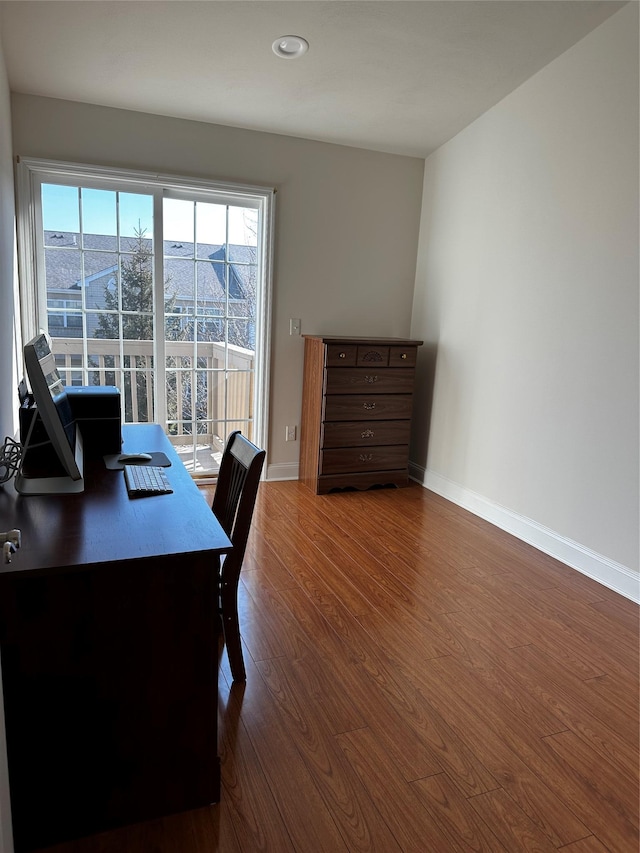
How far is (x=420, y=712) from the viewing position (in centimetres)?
178

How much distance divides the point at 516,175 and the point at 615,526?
2.11 m

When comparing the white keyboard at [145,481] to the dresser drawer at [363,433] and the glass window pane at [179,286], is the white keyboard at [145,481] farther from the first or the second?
the glass window pane at [179,286]

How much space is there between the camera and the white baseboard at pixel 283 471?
4242 mm

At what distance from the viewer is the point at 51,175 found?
338cm

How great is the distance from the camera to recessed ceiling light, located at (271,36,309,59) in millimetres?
2621

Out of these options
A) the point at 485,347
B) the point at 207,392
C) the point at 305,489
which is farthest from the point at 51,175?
the point at 485,347

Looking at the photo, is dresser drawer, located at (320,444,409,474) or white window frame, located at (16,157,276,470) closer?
white window frame, located at (16,157,276,470)

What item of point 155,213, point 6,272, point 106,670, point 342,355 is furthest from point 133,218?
point 106,670

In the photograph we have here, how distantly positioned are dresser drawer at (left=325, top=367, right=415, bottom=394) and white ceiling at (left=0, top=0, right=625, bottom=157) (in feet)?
5.40

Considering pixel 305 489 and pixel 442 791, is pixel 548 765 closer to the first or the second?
pixel 442 791

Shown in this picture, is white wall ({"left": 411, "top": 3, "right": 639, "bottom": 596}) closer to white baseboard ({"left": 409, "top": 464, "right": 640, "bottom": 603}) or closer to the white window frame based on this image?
white baseboard ({"left": 409, "top": 464, "right": 640, "bottom": 603})

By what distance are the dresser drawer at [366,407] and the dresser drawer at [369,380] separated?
0.04 metres

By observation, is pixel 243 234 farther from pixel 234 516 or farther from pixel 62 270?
pixel 234 516

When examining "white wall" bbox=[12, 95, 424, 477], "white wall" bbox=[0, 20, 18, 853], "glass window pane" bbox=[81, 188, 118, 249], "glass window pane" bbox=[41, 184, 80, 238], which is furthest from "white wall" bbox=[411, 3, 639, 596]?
"white wall" bbox=[0, 20, 18, 853]
